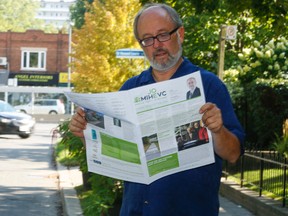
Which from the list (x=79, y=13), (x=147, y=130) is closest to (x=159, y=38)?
(x=147, y=130)

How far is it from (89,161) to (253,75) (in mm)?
17922

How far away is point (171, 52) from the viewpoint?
3.91m

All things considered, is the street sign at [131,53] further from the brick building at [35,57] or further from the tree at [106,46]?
the brick building at [35,57]

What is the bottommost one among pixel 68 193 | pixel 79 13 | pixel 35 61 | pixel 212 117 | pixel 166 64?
pixel 35 61

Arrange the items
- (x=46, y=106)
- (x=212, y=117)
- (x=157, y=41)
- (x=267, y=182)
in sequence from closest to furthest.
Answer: (x=212, y=117) → (x=157, y=41) → (x=267, y=182) → (x=46, y=106)

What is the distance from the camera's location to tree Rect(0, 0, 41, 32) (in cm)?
11519

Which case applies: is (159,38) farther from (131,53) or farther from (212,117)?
(131,53)

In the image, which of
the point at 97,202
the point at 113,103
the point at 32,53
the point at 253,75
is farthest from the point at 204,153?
the point at 32,53

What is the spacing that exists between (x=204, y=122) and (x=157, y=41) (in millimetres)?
540

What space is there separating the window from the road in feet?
147

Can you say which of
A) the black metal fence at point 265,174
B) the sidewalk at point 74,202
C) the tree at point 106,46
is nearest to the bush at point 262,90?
the black metal fence at point 265,174

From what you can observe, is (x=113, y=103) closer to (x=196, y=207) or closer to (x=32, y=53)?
(x=196, y=207)

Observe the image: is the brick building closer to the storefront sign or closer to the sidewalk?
the storefront sign

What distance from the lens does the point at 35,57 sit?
7200cm
